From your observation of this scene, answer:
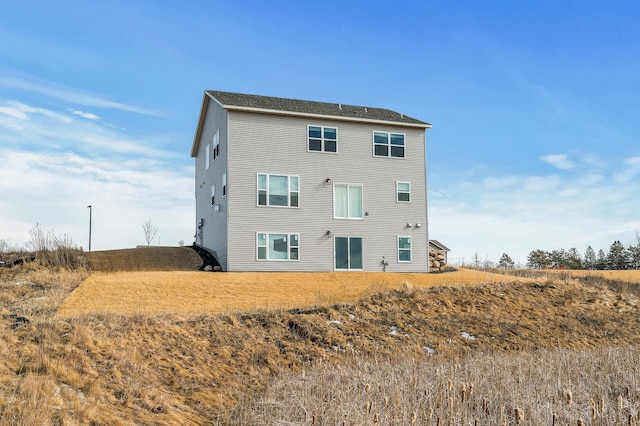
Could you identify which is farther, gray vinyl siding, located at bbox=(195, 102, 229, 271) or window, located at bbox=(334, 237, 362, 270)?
window, located at bbox=(334, 237, 362, 270)

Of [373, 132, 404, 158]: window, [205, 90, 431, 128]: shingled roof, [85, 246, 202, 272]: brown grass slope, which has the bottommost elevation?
[85, 246, 202, 272]: brown grass slope

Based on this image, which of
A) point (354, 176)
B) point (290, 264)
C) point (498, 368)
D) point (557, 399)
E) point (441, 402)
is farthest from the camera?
point (354, 176)

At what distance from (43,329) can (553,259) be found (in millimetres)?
49100

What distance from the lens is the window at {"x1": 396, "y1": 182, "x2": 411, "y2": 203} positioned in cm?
2686

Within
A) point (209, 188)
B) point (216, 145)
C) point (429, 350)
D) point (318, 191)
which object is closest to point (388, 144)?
point (318, 191)

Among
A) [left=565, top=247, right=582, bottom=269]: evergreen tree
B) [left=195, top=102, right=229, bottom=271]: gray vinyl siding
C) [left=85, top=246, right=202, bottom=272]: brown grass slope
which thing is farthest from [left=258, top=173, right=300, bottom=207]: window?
[left=565, top=247, right=582, bottom=269]: evergreen tree

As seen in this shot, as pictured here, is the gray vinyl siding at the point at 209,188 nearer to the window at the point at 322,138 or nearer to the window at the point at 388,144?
the window at the point at 322,138

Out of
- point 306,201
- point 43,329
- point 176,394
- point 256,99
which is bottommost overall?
point 176,394

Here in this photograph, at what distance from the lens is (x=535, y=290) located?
773 inches

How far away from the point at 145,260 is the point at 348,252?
855 cm

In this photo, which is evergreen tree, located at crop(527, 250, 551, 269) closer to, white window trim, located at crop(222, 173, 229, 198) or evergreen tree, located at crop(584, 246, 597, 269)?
evergreen tree, located at crop(584, 246, 597, 269)

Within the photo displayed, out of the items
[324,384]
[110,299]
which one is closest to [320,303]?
[110,299]

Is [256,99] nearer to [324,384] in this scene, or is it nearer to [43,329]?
[43,329]

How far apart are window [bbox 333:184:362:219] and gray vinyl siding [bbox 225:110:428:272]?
22cm
